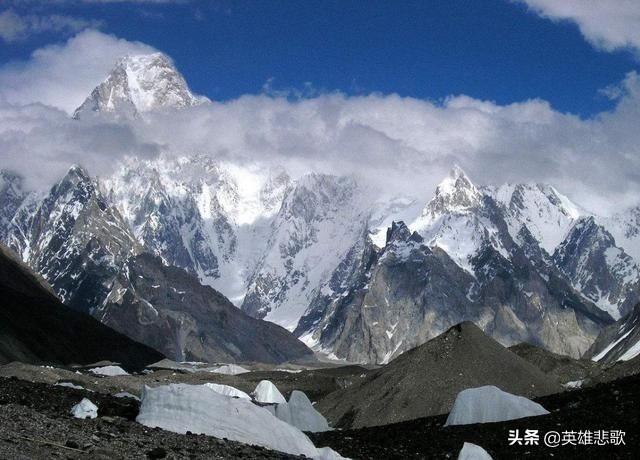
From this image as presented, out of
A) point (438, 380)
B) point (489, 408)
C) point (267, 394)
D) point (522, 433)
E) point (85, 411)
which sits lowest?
point (85, 411)

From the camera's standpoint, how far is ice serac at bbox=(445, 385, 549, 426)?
4570cm

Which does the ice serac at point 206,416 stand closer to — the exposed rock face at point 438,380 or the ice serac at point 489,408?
the ice serac at point 489,408

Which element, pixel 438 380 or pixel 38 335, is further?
pixel 38 335

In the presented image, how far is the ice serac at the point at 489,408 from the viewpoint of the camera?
4570 cm

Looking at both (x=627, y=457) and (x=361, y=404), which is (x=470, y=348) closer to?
(x=361, y=404)

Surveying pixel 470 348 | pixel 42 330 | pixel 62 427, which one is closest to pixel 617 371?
pixel 470 348

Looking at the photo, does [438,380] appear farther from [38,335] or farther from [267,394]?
[38,335]

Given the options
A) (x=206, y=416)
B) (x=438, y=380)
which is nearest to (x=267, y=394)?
(x=438, y=380)

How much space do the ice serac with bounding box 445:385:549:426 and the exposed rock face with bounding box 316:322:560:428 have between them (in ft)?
57.2

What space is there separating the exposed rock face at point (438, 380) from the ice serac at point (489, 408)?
17433 mm

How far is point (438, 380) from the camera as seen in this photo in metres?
69.0

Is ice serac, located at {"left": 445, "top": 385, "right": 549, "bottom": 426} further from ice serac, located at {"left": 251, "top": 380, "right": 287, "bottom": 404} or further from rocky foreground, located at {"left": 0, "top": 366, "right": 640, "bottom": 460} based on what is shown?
ice serac, located at {"left": 251, "top": 380, "right": 287, "bottom": 404}

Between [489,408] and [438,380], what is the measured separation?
2207 cm

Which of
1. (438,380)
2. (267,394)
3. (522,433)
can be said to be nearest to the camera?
(522,433)
